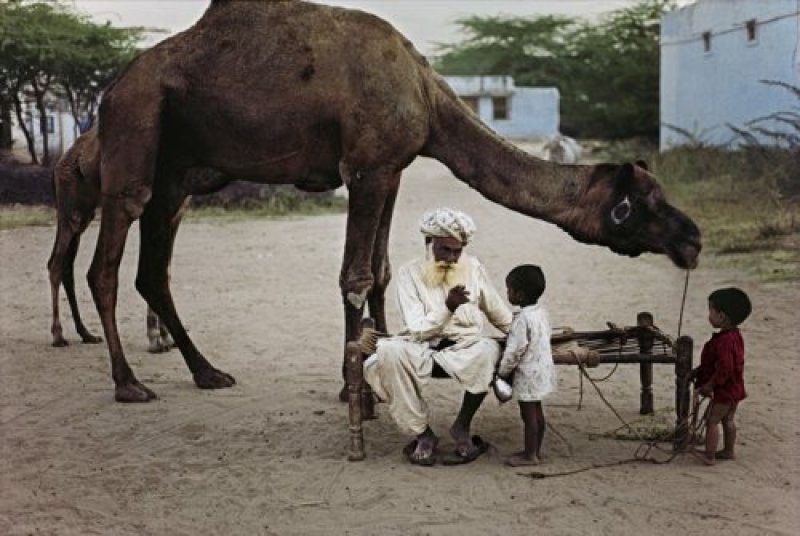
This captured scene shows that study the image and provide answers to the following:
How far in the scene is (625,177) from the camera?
534 centimetres

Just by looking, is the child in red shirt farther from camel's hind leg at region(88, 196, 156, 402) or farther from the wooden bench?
camel's hind leg at region(88, 196, 156, 402)

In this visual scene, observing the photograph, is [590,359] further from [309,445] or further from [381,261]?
[381,261]

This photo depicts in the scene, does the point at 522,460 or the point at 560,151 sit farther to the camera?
the point at 560,151

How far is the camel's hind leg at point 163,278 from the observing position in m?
6.64

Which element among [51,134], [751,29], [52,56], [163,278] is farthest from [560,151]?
[163,278]

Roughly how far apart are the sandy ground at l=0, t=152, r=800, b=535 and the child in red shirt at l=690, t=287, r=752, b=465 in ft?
0.63

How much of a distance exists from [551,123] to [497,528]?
31.0 metres

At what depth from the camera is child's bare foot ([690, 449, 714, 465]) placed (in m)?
4.84

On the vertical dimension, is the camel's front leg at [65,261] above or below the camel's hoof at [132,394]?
above

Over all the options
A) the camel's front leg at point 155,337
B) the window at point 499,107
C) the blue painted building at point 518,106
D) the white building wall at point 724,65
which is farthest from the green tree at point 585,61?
the camel's front leg at point 155,337

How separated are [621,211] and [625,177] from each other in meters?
0.18

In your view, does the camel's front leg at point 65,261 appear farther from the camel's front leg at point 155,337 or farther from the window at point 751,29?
the window at point 751,29

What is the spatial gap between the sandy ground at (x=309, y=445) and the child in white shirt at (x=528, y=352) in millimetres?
363

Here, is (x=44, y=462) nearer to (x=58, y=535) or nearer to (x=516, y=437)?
(x=58, y=535)
